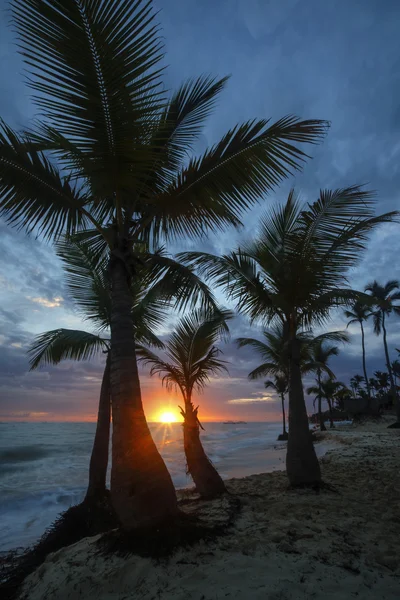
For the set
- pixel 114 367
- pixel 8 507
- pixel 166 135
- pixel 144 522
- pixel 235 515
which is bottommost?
pixel 8 507

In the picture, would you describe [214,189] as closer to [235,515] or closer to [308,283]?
[308,283]

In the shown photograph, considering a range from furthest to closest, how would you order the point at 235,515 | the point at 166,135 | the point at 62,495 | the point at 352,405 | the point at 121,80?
the point at 352,405 < the point at 62,495 < the point at 166,135 < the point at 235,515 < the point at 121,80

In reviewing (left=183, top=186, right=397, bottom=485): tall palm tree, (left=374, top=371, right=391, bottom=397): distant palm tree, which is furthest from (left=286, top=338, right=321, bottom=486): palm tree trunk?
(left=374, top=371, right=391, bottom=397): distant palm tree

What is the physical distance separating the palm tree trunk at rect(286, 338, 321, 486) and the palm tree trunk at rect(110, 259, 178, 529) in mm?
3829

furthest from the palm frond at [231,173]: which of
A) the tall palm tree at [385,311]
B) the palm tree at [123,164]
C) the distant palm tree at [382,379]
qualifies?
the distant palm tree at [382,379]

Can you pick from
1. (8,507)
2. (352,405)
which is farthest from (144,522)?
(352,405)

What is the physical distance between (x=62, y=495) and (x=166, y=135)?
13335 mm

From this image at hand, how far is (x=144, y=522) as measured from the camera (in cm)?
352

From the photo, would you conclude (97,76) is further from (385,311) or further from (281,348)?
(385,311)

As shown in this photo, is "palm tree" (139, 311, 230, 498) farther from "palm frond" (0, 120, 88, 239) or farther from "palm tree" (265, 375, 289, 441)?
"palm tree" (265, 375, 289, 441)

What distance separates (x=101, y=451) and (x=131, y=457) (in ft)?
14.1

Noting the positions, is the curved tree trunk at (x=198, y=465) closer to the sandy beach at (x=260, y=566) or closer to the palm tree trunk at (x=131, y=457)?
the sandy beach at (x=260, y=566)

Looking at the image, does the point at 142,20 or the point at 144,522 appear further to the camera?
the point at 144,522

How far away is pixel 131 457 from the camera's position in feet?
12.2
